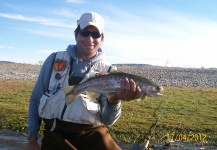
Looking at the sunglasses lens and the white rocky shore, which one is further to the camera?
the white rocky shore

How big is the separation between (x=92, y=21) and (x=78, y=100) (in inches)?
42.5

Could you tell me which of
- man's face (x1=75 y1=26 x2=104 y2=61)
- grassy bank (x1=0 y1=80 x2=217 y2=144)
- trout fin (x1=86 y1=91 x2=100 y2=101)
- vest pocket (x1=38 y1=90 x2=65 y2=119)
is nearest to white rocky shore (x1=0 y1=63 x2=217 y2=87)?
grassy bank (x1=0 y1=80 x2=217 y2=144)

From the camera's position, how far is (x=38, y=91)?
4852 mm

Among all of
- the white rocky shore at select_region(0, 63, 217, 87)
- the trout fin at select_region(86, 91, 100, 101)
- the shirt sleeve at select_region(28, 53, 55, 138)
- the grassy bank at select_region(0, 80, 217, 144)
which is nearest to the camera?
the trout fin at select_region(86, 91, 100, 101)

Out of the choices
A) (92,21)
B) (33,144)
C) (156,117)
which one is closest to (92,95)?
(92,21)

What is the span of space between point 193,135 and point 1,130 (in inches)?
231

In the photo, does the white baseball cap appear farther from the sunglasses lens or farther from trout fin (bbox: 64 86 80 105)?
trout fin (bbox: 64 86 80 105)

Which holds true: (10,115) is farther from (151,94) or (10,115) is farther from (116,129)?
(151,94)

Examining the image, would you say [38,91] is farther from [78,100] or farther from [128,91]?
[128,91]

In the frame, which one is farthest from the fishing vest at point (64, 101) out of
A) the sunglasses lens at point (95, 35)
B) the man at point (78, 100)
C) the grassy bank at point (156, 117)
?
the grassy bank at point (156, 117)

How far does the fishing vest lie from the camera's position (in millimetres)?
4461

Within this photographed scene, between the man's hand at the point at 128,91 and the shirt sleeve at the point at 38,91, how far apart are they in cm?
103

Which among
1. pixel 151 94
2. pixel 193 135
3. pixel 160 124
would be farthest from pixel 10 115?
pixel 151 94

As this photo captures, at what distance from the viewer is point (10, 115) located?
12336mm
